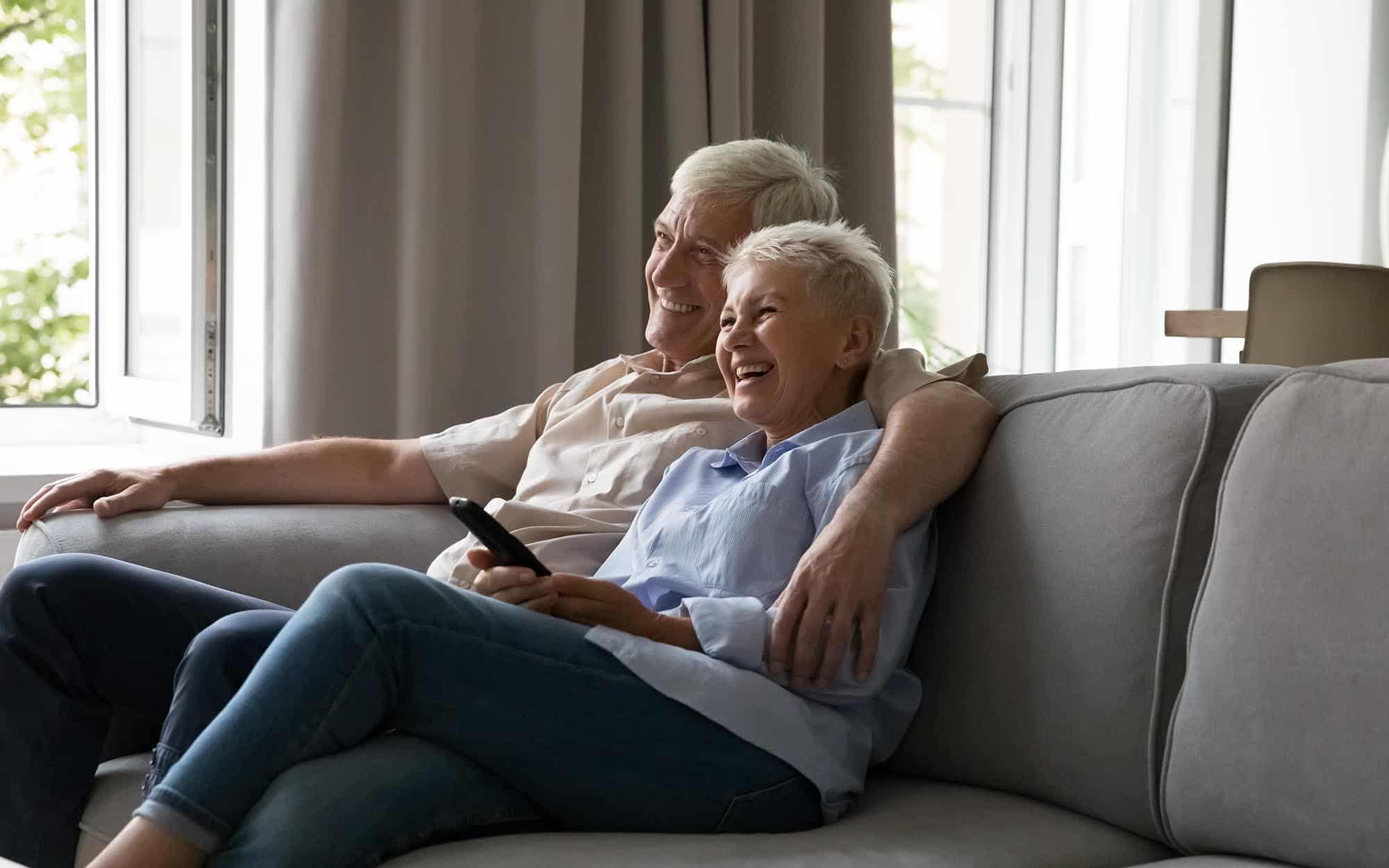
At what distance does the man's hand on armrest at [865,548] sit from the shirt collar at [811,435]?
0.08 metres

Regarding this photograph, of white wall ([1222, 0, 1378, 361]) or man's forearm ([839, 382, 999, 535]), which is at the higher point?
white wall ([1222, 0, 1378, 361])

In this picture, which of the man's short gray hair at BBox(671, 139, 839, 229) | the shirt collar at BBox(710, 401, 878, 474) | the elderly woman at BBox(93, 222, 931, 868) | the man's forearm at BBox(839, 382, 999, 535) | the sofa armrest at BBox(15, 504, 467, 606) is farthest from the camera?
the man's short gray hair at BBox(671, 139, 839, 229)

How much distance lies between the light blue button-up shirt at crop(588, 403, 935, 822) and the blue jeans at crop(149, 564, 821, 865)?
26 millimetres

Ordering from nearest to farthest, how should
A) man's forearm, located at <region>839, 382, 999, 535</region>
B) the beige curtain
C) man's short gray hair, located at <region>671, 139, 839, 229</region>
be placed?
1. man's forearm, located at <region>839, 382, 999, 535</region>
2. man's short gray hair, located at <region>671, 139, 839, 229</region>
3. the beige curtain

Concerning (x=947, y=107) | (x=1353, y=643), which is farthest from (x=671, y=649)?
(x=947, y=107)

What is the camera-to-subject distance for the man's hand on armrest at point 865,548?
1.34m

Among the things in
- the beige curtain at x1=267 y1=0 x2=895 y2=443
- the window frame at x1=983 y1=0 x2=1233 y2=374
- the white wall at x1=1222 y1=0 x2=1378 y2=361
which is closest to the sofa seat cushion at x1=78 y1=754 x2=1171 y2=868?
the beige curtain at x1=267 y1=0 x2=895 y2=443

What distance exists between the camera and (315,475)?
1.93m

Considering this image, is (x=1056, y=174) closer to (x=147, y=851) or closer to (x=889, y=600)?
(x=889, y=600)

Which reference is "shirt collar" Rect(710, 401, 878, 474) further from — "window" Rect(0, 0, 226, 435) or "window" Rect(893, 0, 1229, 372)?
"window" Rect(893, 0, 1229, 372)

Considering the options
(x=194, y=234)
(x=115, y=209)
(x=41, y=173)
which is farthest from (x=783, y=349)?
(x=41, y=173)

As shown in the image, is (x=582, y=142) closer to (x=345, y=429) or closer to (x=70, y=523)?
(x=345, y=429)

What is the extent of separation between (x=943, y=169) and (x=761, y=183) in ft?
6.42

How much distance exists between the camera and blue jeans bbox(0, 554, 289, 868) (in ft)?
4.66
